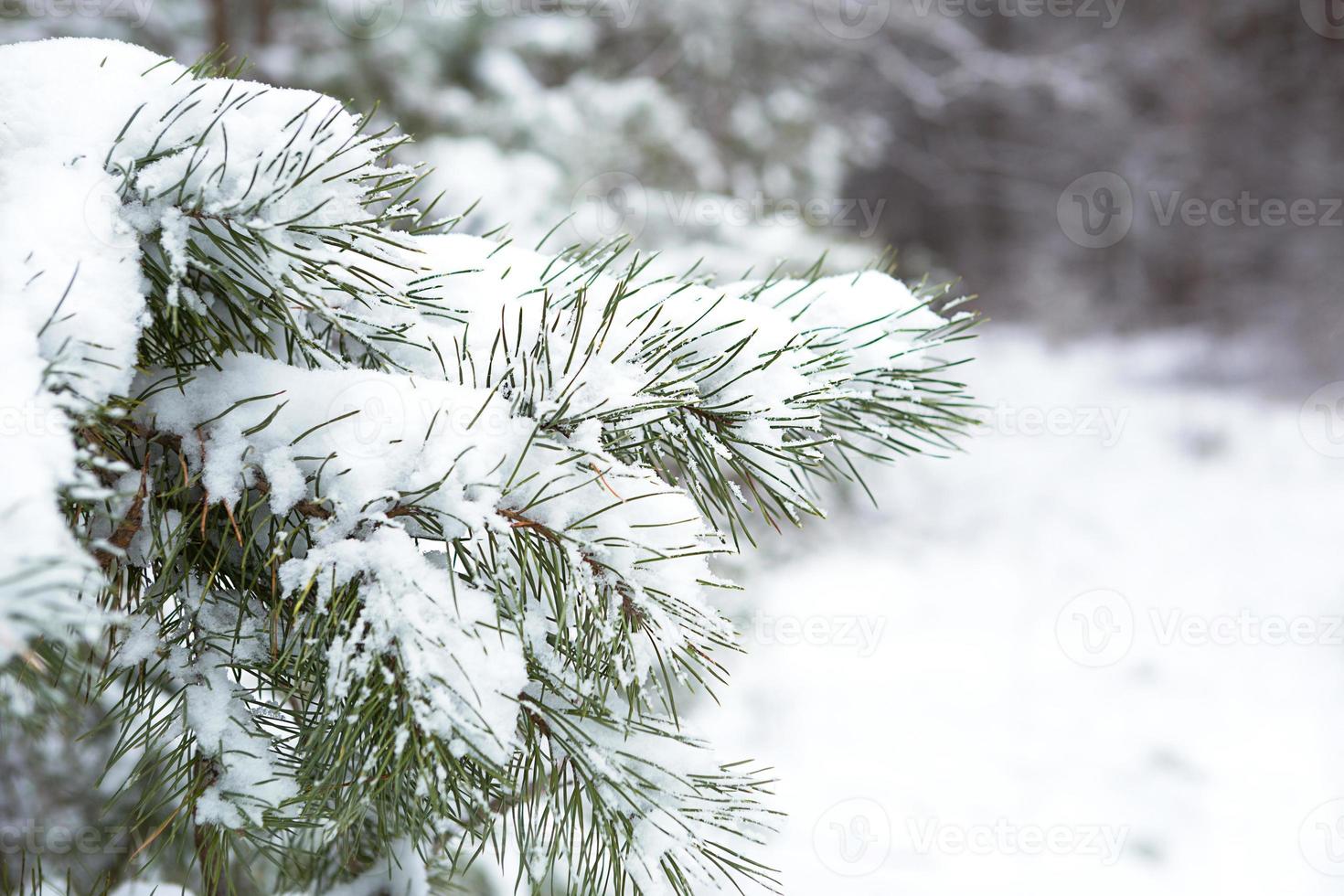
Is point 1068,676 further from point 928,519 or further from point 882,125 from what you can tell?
point 882,125

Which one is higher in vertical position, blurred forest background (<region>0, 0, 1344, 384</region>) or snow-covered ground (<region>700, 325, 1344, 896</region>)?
blurred forest background (<region>0, 0, 1344, 384</region>)

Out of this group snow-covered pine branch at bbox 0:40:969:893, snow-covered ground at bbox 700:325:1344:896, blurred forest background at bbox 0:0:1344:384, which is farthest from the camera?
blurred forest background at bbox 0:0:1344:384

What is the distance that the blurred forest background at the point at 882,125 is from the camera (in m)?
3.98

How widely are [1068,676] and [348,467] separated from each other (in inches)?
195

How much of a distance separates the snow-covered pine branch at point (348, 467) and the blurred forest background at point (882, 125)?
19 centimetres

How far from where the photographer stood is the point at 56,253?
54 centimetres

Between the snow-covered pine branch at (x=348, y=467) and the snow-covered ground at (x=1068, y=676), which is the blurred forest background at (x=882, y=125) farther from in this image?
the snow-covered ground at (x=1068, y=676)

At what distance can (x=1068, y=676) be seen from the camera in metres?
4.75

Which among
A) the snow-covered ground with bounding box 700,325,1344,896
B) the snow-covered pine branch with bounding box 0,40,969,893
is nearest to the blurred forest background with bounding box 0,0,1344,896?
the snow-covered ground with bounding box 700,325,1344,896

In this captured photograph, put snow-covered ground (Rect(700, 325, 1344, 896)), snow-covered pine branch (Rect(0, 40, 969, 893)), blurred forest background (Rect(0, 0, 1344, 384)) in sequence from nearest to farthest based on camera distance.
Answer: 1. snow-covered pine branch (Rect(0, 40, 969, 893))
2. snow-covered ground (Rect(700, 325, 1344, 896))
3. blurred forest background (Rect(0, 0, 1344, 384))

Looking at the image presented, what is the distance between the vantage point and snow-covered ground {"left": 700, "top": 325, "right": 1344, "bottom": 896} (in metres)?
3.52

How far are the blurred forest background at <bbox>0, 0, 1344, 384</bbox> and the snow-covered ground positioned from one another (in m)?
2.02

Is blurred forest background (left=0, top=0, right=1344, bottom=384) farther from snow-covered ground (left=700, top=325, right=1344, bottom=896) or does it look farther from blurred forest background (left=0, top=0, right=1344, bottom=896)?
snow-covered ground (left=700, top=325, right=1344, bottom=896)

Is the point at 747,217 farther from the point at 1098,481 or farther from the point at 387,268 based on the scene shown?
the point at 1098,481
